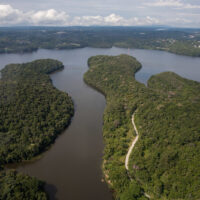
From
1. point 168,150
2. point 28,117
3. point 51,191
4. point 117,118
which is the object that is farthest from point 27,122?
point 168,150

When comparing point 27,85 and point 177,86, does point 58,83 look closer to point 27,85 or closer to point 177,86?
point 27,85

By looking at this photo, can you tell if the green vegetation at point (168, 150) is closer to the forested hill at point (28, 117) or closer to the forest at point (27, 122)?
the forest at point (27, 122)

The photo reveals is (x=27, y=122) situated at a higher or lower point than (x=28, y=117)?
lower

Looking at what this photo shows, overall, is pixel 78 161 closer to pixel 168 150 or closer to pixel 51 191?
pixel 51 191

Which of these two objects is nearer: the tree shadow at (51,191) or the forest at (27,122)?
the tree shadow at (51,191)

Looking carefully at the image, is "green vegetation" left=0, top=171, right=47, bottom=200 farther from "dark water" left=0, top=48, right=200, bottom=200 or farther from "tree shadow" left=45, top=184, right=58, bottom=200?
"dark water" left=0, top=48, right=200, bottom=200

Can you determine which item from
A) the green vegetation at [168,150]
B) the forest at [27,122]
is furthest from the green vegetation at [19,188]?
the green vegetation at [168,150]
